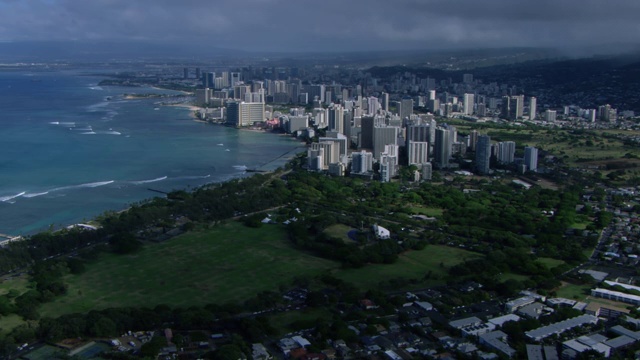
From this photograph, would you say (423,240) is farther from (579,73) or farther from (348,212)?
(579,73)

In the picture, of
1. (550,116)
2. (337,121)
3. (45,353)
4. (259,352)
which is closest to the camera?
(259,352)

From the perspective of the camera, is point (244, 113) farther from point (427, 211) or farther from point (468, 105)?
point (427, 211)

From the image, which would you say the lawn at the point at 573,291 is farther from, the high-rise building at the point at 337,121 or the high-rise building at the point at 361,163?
the high-rise building at the point at 337,121

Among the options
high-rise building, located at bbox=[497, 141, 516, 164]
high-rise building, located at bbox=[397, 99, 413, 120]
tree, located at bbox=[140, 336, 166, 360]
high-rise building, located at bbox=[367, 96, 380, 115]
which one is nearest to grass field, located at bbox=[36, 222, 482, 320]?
tree, located at bbox=[140, 336, 166, 360]

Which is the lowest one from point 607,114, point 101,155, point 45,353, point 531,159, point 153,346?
point 45,353

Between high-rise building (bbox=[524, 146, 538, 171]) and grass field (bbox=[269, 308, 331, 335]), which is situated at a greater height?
high-rise building (bbox=[524, 146, 538, 171])

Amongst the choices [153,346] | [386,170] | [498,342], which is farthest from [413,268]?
[386,170]

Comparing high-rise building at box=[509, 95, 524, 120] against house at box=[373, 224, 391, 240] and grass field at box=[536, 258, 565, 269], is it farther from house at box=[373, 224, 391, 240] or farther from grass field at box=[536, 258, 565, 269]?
grass field at box=[536, 258, 565, 269]
